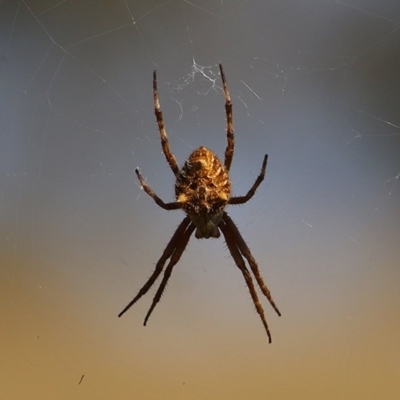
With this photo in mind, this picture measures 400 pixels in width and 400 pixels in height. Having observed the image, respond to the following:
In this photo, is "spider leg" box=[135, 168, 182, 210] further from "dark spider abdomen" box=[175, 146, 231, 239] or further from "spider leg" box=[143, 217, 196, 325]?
"spider leg" box=[143, 217, 196, 325]

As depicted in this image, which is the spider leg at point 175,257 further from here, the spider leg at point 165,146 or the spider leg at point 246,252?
the spider leg at point 165,146

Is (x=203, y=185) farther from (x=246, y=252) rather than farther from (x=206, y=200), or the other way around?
(x=246, y=252)

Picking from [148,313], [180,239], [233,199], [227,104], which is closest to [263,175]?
[233,199]

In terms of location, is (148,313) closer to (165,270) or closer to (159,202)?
(165,270)

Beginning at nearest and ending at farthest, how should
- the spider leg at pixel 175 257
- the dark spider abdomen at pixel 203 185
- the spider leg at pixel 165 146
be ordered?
the dark spider abdomen at pixel 203 185 < the spider leg at pixel 165 146 < the spider leg at pixel 175 257

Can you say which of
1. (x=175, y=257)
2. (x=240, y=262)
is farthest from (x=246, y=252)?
(x=175, y=257)

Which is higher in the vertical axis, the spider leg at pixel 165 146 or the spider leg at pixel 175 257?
the spider leg at pixel 165 146

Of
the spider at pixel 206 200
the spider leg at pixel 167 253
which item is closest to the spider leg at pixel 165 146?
the spider at pixel 206 200

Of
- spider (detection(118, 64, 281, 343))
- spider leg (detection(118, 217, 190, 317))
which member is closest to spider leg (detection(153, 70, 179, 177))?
spider (detection(118, 64, 281, 343))
